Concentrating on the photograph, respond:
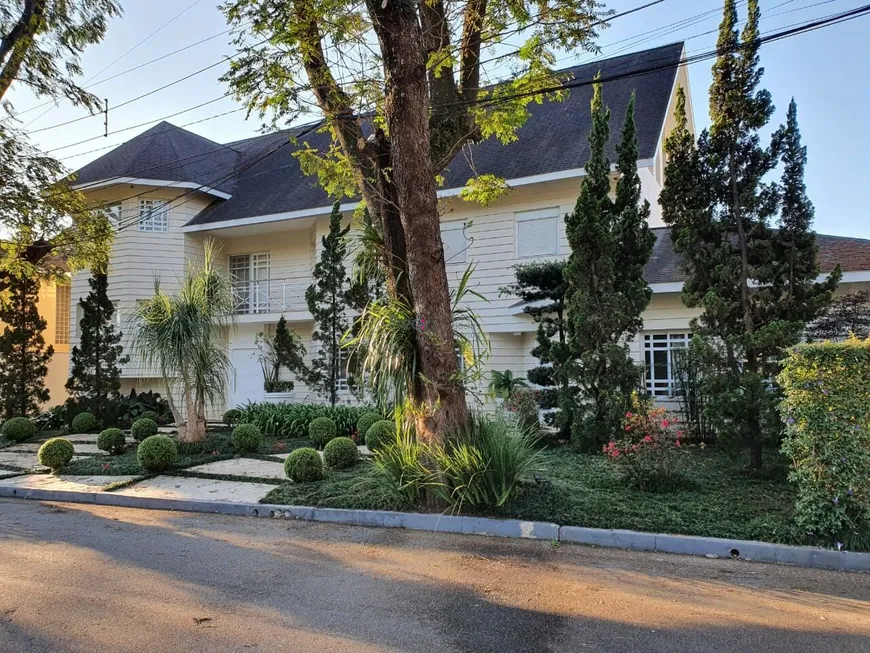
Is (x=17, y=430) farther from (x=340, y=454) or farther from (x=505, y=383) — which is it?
(x=505, y=383)

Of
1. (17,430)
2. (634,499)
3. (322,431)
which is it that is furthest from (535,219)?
(17,430)

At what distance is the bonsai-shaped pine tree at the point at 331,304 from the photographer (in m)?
14.5

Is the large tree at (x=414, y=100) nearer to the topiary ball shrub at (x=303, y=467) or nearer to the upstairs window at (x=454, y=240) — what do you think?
the topiary ball shrub at (x=303, y=467)

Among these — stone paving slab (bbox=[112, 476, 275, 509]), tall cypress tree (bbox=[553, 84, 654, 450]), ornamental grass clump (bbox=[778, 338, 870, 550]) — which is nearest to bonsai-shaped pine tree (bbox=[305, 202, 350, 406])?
stone paving slab (bbox=[112, 476, 275, 509])

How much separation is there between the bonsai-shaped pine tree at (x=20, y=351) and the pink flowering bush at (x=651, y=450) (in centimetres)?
1637

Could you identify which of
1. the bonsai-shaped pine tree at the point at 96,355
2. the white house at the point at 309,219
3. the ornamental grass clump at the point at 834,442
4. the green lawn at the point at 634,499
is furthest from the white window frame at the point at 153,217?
the ornamental grass clump at the point at 834,442

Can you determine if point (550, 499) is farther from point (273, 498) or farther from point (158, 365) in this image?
point (158, 365)

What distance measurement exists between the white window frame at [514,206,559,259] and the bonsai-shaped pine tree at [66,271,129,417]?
11.0 metres

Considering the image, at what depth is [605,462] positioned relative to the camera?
8852mm

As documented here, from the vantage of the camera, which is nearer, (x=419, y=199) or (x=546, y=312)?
(x=419, y=199)

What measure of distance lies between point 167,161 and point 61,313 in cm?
938

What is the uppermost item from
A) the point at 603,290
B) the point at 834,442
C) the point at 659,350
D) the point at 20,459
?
the point at 603,290

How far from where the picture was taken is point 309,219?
17.0 metres

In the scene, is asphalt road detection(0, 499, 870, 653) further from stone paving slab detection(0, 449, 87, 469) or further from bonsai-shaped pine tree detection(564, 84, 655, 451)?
stone paving slab detection(0, 449, 87, 469)
